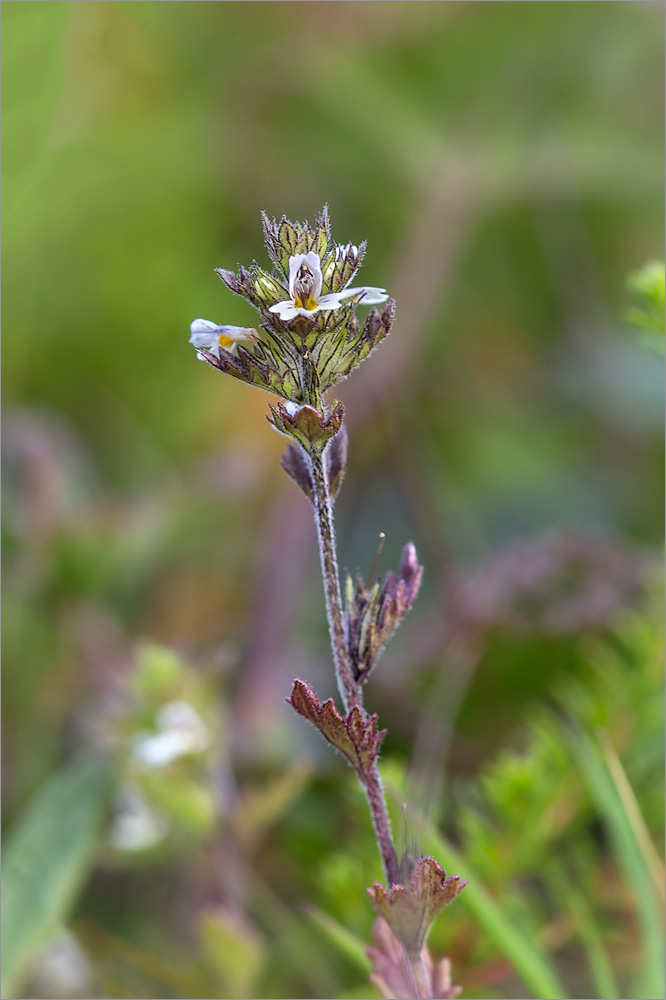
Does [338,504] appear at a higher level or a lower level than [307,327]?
higher

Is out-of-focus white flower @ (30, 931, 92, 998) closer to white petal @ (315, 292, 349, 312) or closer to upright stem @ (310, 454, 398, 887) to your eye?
upright stem @ (310, 454, 398, 887)

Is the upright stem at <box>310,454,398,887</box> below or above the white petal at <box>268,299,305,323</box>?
below

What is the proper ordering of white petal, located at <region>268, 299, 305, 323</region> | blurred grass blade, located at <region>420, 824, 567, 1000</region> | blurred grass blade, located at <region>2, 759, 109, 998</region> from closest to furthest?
white petal, located at <region>268, 299, 305, 323</region>, blurred grass blade, located at <region>420, 824, 567, 1000</region>, blurred grass blade, located at <region>2, 759, 109, 998</region>

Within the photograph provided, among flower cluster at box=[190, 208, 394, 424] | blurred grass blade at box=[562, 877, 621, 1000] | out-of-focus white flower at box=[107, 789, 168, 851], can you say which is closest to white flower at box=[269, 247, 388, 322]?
flower cluster at box=[190, 208, 394, 424]

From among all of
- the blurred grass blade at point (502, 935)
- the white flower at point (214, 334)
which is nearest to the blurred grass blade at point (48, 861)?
the blurred grass blade at point (502, 935)

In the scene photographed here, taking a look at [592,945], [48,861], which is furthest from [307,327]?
[48,861]

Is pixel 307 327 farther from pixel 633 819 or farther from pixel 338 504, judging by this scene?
pixel 338 504
